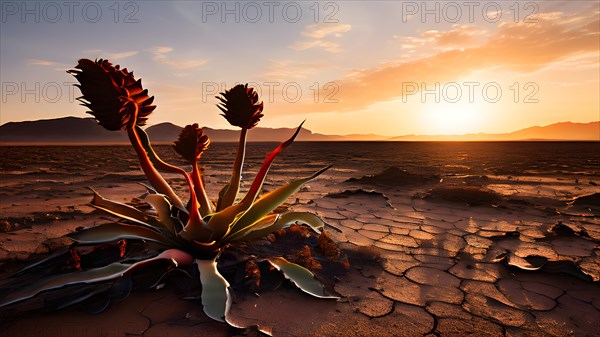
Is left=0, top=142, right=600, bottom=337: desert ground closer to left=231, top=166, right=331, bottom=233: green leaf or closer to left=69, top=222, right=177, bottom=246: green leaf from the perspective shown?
left=69, top=222, right=177, bottom=246: green leaf

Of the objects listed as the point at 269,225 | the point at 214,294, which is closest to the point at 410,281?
the point at 269,225

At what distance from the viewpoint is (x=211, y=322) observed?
4.64ft

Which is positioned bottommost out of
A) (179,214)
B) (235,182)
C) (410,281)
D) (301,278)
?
(410,281)

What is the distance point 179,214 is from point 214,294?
0.69 meters

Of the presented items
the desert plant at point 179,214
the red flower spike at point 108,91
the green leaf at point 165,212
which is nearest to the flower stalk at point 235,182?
the desert plant at point 179,214

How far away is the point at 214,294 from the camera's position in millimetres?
1385

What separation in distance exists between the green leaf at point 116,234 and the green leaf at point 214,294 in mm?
324

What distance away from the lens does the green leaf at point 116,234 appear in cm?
174

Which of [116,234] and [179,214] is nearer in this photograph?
[116,234]

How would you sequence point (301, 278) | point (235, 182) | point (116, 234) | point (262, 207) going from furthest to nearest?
point (235, 182)
point (262, 207)
point (116, 234)
point (301, 278)

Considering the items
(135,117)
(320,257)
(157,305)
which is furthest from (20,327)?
(320,257)

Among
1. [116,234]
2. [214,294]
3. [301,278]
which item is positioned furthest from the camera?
[116,234]

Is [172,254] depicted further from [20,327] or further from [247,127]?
[247,127]

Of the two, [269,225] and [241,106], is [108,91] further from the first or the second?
[269,225]
